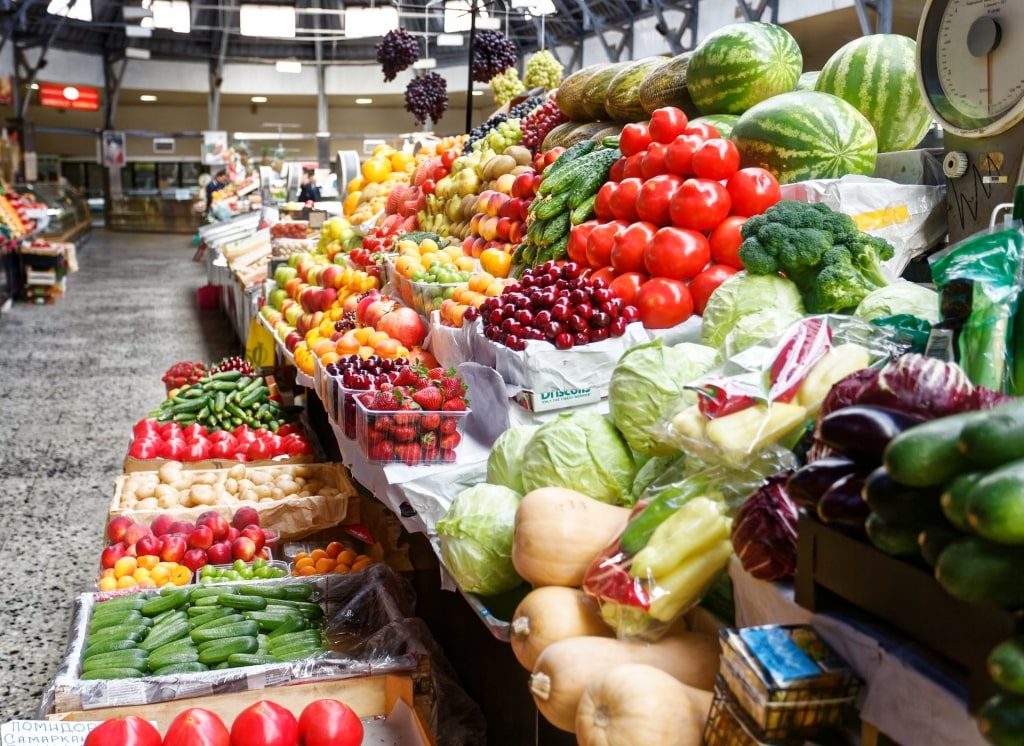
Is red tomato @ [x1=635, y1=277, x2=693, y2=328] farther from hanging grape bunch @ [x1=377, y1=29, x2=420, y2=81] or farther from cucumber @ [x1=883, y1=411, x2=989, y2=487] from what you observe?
hanging grape bunch @ [x1=377, y1=29, x2=420, y2=81]

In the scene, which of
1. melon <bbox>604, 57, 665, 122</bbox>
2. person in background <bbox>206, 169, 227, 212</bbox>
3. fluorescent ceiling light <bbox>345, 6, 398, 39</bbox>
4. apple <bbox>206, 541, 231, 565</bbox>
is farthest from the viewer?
person in background <bbox>206, 169, 227, 212</bbox>

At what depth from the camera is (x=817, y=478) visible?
110 centimetres

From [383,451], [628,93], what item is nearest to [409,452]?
[383,451]

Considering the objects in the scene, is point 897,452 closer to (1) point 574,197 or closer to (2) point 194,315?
(1) point 574,197

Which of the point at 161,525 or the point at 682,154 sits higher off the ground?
the point at 682,154

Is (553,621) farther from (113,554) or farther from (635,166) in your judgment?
Result: (113,554)

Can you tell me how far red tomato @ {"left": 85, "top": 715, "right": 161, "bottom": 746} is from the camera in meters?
2.00

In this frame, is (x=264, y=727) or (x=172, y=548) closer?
(x=264, y=727)

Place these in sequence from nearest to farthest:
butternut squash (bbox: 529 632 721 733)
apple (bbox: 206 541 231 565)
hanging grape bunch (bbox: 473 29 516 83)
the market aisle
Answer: butternut squash (bbox: 529 632 721 733)
apple (bbox: 206 541 231 565)
the market aisle
hanging grape bunch (bbox: 473 29 516 83)

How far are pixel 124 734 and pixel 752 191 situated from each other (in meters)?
2.07

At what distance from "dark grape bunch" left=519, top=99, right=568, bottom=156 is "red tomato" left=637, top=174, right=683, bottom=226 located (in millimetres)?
1773

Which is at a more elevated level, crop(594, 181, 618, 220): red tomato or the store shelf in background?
crop(594, 181, 618, 220): red tomato

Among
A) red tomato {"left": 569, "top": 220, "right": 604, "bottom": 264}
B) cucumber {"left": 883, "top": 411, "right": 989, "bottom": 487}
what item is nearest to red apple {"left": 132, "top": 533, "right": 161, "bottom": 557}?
red tomato {"left": 569, "top": 220, "right": 604, "bottom": 264}

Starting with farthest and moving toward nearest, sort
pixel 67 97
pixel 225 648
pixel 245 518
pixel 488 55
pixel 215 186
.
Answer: pixel 67 97, pixel 215 186, pixel 488 55, pixel 245 518, pixel 225 648
